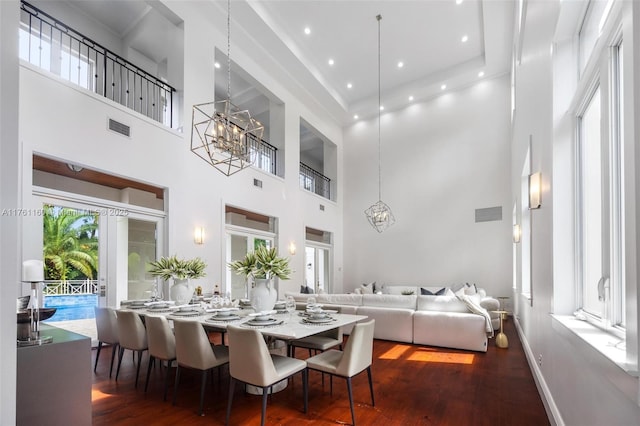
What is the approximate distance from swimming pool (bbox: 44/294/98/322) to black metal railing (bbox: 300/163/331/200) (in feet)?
23.6

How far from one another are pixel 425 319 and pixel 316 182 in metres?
7.14

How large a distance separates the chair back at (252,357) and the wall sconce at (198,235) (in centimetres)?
403

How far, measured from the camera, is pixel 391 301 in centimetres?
597

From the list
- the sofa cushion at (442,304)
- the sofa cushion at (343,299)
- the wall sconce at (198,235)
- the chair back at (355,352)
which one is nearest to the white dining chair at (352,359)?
the chair back at (355,352)

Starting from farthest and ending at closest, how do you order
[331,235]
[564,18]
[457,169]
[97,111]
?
[331,235] < [457,169] < [97,111] < [564,18]

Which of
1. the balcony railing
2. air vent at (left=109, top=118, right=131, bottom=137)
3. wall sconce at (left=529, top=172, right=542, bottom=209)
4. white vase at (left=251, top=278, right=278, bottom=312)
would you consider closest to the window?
wall sconce at (left=529, top=172, right=542, bottom=209)

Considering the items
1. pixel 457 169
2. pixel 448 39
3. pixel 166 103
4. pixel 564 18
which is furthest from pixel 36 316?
pixel 457 169

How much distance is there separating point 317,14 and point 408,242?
21.5 ft

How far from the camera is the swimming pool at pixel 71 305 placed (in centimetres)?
484

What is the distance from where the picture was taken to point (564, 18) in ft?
8.58

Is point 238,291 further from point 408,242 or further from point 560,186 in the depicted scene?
point 560,186

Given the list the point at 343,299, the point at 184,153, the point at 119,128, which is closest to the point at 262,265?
the point at 343,299

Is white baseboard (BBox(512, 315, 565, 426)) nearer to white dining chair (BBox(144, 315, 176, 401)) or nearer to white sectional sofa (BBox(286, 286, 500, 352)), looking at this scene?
white sectional sofa (BBox(286, 286, 500, 352))

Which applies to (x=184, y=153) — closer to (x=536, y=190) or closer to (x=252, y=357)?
(x=252, y=357)
